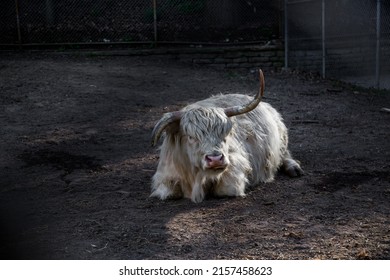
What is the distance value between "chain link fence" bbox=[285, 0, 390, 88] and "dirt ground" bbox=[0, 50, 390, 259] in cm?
83

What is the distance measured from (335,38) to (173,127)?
24.8 ft

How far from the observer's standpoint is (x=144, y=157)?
23.9 ft

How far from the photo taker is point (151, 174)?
22.0 ft

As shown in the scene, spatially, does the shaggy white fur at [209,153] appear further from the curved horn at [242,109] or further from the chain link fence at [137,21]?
the chain link fence at [137,21]

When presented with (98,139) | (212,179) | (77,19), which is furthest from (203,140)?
(77,19)

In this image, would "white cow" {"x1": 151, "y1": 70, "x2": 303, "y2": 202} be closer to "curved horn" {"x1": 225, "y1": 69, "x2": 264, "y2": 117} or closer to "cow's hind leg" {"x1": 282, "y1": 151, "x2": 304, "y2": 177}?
"curved horn" {"x1": 225, "y1": 69, "x2": 264, "y2": 117}

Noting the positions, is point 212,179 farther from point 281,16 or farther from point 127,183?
point 281,16

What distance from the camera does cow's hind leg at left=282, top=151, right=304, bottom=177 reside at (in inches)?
259

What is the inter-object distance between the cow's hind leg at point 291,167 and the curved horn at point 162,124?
152 cm

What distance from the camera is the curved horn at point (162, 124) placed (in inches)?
220

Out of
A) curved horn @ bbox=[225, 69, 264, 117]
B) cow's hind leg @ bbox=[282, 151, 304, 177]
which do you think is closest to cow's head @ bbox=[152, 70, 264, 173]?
curved horn @ bbox=[225, 69, 264, 117]

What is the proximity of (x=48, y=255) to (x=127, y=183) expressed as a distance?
2.18m

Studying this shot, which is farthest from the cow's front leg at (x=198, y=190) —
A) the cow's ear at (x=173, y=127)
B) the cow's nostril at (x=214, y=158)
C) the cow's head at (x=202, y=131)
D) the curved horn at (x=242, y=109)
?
the curved horn at (x=242, y=109)

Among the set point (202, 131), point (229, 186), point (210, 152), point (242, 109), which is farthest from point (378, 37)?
point (210, 152)
